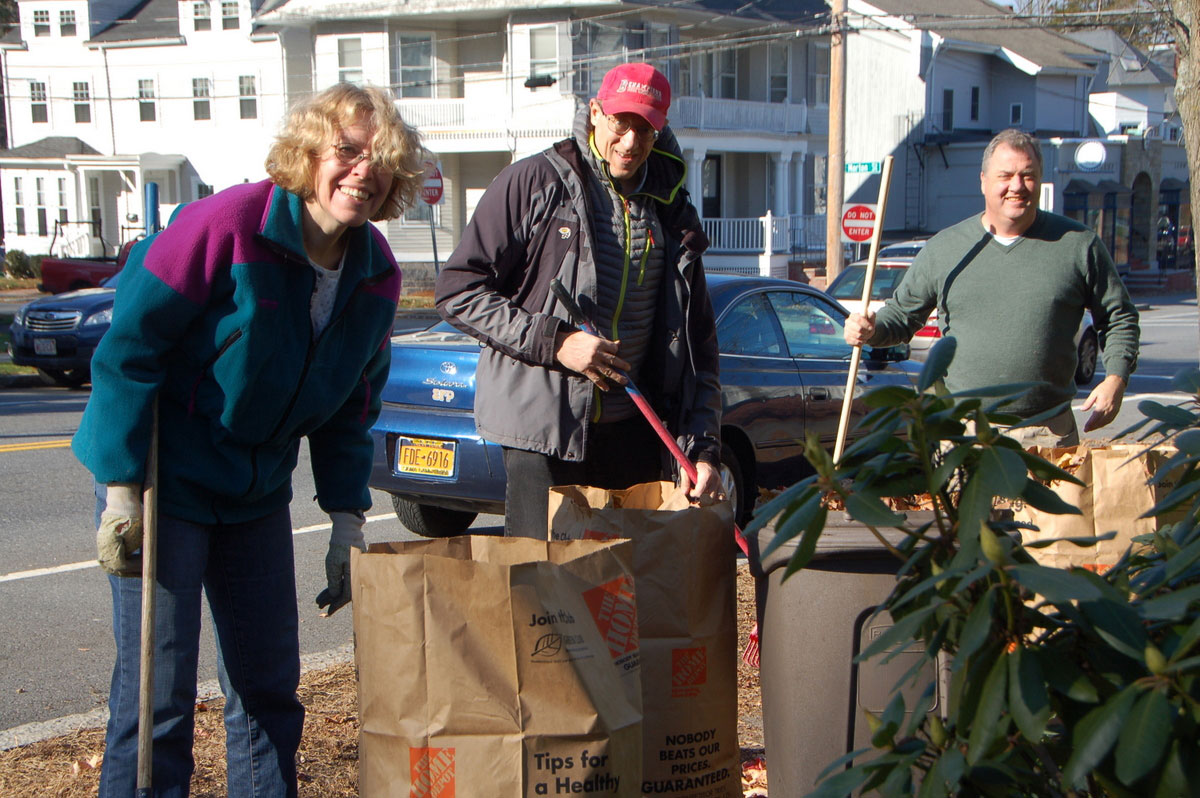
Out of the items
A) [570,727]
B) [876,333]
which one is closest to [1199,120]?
[876,333]

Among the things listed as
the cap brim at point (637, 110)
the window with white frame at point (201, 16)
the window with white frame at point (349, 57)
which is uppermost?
the window with white frame at point (201, 16)

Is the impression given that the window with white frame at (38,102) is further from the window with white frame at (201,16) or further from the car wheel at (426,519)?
the car wheel at (426,519)

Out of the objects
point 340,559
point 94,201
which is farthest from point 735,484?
point 94,201

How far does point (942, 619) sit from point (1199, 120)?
4964mm

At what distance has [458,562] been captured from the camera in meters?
2.33

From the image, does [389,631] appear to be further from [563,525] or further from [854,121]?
[854,121]

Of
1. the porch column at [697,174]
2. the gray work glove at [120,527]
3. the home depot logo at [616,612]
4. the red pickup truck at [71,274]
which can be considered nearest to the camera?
the home depot logo at [616,612]

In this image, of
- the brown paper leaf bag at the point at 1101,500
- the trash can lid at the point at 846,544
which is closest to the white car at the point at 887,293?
the brown paper leaf bag at the point at 1101,500

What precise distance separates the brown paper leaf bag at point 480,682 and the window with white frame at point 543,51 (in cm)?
2904

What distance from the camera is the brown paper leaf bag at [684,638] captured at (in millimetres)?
2750

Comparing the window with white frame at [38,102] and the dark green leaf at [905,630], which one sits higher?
the window with white frame at [38,102]

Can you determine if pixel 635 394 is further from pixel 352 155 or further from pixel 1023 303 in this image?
pixel 1023 303

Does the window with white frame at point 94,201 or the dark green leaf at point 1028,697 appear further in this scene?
the window with white frame at point 94,201

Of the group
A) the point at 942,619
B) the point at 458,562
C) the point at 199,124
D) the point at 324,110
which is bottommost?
the point at 458,562
